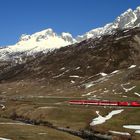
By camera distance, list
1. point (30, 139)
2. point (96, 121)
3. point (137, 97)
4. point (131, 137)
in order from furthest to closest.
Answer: point (137, 97)
point (96, 121)
point (131, 137)
point (30, 139)

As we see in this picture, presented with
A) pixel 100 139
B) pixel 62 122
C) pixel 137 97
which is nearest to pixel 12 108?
pixel 62 122

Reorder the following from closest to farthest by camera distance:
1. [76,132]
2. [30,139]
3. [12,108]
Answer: [30,139], [76,132], [12,108]

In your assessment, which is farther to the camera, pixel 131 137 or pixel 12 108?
pixel 12 108

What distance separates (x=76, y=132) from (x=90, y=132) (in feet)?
14.3

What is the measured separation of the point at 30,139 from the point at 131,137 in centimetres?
2278

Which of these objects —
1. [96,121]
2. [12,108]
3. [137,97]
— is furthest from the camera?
[137,97]

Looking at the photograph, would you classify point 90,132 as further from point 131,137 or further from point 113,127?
point 131,137

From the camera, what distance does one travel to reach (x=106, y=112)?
5089 inches

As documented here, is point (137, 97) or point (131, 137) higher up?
point (137, 97)

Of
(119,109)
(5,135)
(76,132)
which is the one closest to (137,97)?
(119,109)

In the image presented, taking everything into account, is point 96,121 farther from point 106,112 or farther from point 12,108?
point 12,108

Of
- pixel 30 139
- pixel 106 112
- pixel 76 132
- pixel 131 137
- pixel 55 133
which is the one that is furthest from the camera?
pixel 106 112

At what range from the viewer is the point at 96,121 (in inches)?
4476

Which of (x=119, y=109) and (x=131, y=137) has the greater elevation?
(x=119, y=109)
